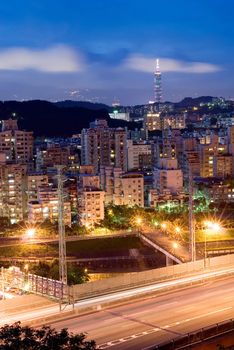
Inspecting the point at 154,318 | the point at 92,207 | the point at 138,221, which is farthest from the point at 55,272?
the point at 92,207

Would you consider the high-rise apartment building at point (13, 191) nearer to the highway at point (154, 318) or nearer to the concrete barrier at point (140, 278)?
the concrete barrier at point (140, 278)

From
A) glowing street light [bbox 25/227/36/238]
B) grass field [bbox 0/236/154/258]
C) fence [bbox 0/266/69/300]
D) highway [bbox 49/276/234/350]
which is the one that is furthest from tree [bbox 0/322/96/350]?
glowing street light [bbox 25/227/36/238]

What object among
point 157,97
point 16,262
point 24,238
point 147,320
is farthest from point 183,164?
point 157,97

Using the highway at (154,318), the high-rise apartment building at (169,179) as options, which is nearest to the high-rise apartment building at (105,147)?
the high-rise apartment building at (169,179)

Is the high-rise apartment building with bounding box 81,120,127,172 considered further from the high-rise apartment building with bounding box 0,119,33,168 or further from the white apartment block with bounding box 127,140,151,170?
the high-rise apartment building with bounding box 0,119,33,168

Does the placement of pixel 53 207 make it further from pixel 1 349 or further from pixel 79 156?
pixel 1 349

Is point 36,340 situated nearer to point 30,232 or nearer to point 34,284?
point 34,284
